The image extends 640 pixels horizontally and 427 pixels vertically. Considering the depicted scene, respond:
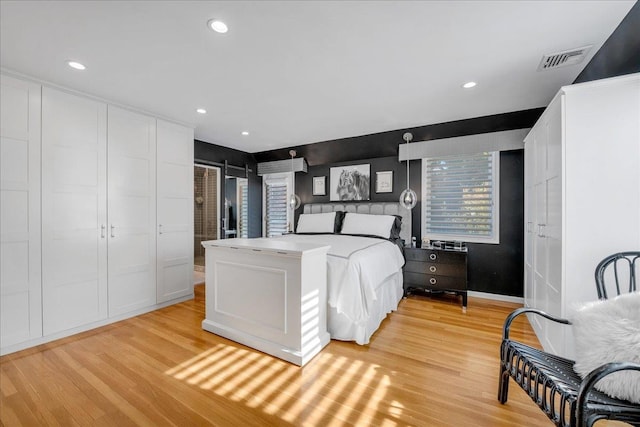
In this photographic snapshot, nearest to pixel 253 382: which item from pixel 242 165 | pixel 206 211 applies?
pixel 206 211

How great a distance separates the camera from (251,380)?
6.29 feet

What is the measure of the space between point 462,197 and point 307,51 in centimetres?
297

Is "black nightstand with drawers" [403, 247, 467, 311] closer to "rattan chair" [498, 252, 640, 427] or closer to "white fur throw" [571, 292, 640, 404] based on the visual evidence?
"rattan chair" [498, 252, 640, 427]

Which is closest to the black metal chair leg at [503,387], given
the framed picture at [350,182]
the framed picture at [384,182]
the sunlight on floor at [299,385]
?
the sunlight on floor at [299,385]

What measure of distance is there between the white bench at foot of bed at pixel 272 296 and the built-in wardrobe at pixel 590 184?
1.80 m

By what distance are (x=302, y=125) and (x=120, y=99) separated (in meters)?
2.15

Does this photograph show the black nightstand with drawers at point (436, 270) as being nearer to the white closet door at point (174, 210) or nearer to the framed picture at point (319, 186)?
the framed picture at point (319, 186)

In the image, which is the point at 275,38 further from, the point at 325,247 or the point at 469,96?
the point at 469,96

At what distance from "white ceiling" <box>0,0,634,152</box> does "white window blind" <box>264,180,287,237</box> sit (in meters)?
2.36

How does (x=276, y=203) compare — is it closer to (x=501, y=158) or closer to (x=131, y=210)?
(x=131, y=210)

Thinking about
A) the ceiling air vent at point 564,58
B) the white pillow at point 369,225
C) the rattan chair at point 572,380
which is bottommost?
the rattan chair at point 572,380

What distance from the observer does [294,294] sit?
211 cm

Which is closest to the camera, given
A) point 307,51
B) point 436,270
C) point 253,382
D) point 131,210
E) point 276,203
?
point 253,382

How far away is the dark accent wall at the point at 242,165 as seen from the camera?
4.61 meters
